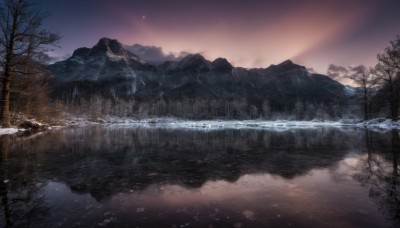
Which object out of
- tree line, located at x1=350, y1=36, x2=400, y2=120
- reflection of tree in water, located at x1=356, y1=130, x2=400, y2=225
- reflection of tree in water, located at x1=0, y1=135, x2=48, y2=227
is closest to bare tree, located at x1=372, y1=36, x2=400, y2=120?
tree line, located at x1=350, y1=36, x2=400, y2=120

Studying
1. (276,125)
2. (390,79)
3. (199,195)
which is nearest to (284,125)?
(276,125)

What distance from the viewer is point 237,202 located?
572cm

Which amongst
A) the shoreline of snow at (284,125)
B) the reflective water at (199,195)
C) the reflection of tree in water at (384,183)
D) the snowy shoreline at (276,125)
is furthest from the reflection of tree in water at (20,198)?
the shoreline of snow at (284,125)

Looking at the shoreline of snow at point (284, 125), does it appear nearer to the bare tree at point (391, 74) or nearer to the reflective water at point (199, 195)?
the bare tree at point (391, 74)

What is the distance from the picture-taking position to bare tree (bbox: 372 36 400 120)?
124ft

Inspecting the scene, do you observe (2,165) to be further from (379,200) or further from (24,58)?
(24,58)

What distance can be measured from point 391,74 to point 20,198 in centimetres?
5563

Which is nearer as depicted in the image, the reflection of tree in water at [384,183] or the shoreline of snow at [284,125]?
the reflection of tree in water at [384,183]

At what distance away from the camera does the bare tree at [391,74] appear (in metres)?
37.7

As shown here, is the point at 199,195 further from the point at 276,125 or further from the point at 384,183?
the point at 276,125

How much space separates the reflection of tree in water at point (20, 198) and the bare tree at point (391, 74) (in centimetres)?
4812

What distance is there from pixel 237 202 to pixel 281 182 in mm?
2518

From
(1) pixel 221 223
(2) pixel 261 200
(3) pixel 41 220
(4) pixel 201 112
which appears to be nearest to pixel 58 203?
(3) pixel 41 220

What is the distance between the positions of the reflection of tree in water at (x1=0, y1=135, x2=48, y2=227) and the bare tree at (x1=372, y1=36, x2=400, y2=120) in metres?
48.1
